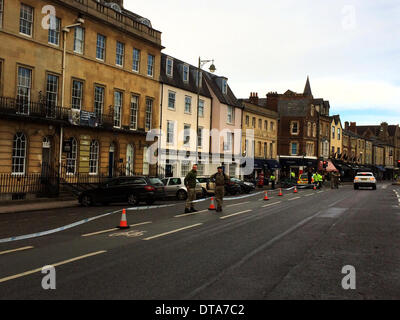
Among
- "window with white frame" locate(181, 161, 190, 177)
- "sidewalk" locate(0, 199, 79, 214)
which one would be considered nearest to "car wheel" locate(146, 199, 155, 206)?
"sidewalk" locate(0, 199, 79, 214)

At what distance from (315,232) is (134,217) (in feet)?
22.6

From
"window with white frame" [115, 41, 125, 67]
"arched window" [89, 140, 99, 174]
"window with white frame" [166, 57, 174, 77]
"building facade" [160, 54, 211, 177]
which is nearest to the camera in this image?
"arched window" [89, 140, 99, 174]

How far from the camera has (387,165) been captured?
11956 centimetres

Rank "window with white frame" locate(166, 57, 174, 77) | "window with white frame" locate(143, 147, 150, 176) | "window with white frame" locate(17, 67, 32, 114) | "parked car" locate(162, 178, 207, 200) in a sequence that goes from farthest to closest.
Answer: "window with white frame" locate(166, 57, 174, 77)
"window with white frame" locate(143, 147, 150, 176)
"parked car" locate(162, 178, 207, 200)
"window with white frame" locate(17, 67, 32, 114)

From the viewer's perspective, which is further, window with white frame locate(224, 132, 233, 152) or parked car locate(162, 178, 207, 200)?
window with white frame locate(224, 132, 233, 152)

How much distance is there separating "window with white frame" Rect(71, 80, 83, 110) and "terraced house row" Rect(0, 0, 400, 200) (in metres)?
0.07

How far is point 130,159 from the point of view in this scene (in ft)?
105

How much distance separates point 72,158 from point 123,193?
7.02 meters

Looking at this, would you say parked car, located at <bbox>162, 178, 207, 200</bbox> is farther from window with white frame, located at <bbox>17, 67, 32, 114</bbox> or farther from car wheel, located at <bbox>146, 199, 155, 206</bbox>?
window with white frame, located at <bbox>17, 67, 32, 114</bbox>

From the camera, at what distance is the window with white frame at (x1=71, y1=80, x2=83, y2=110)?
26.9m

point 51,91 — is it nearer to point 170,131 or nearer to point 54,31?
point 54,31

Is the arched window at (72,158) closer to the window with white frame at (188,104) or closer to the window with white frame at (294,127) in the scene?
the window with white frame at (188,104)

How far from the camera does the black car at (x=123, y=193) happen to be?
2139 cm

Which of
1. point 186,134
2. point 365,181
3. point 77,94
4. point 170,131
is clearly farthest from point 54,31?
point 365,181
